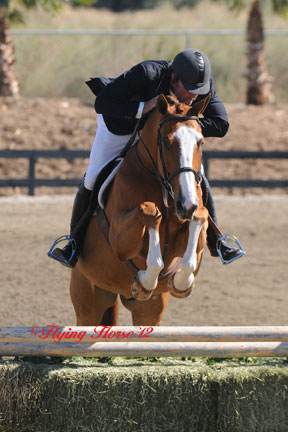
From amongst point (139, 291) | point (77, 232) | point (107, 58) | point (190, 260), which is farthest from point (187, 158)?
point (107, 58)

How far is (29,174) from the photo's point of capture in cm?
1288

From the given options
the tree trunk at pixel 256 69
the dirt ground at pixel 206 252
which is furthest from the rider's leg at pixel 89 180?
the tree trunk at pixel 256 69

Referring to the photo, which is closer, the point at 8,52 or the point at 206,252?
the point at 206,252

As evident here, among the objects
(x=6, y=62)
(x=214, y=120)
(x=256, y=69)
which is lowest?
(x=256, y=69)

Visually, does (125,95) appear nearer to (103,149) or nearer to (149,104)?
(149,104)

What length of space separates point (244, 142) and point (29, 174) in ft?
15.4

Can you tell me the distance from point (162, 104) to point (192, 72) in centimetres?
27

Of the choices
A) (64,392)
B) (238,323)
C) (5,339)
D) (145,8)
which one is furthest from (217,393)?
(145,8)

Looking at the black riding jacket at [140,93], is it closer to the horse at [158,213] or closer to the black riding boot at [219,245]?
the horse at [158,213]

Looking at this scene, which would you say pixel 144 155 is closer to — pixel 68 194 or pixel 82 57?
pixel 68 194

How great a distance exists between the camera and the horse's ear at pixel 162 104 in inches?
157

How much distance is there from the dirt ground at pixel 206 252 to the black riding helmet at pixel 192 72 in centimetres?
299

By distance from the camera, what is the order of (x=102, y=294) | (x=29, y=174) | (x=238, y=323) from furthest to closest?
(x=29, y=174) < (x=238, y=323) < (x=102, y=294)

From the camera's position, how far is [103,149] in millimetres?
4922
